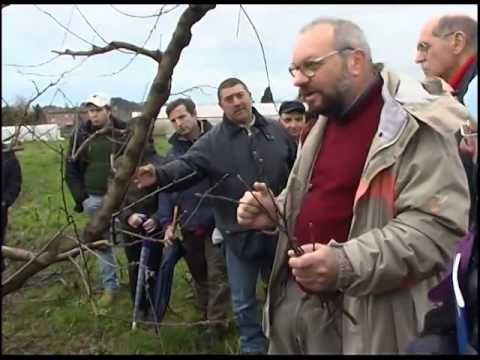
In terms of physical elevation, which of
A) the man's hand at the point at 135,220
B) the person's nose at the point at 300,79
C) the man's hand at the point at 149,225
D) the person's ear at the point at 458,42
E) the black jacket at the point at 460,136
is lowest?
the man's hand at the point at 149,225

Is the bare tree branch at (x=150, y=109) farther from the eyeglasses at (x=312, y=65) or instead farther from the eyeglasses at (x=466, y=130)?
the eyeglasses at (x=466, y=130)

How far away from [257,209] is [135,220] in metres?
2.68

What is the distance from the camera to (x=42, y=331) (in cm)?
561

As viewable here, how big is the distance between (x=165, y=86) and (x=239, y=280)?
2473 millimetres

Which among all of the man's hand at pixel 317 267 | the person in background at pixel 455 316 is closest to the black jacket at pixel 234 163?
the man's hand at pixel 317 267

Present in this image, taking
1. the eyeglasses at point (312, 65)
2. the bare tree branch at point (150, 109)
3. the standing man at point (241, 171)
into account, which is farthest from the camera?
the standing man at point (241, 171)

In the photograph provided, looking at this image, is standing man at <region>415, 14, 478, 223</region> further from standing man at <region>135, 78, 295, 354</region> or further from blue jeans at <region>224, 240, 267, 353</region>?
blue jeans at <region>224, 240, 267, 353</region>

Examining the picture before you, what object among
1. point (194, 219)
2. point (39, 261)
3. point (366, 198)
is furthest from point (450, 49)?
point (194, 219)

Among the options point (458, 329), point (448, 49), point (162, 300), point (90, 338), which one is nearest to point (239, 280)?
→ point (162, 300)

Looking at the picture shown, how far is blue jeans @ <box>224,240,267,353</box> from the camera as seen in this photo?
458 centimetres

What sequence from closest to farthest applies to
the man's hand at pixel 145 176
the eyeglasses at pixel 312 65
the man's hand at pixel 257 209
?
1. the eyeglasses at pixel 312 65
2. the man's hand at pixel 257 209
3. the man's hand at pixel 145 176

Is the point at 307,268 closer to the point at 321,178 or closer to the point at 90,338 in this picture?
the point at 321,178

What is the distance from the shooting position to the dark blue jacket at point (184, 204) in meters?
5.12

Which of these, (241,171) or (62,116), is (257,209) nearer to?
(62,116)
